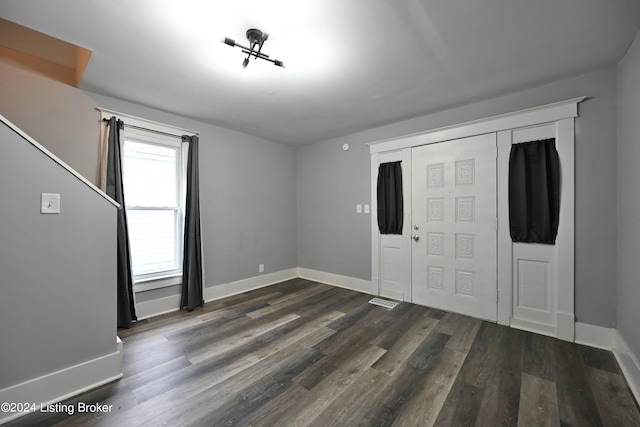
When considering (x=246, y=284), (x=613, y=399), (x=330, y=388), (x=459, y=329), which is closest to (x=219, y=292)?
(x=246, y=284)

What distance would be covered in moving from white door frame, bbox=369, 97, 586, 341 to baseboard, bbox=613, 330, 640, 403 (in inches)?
11.7

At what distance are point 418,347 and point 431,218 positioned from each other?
1631 mm

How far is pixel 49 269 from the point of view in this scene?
1.72 meters

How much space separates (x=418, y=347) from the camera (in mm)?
2400

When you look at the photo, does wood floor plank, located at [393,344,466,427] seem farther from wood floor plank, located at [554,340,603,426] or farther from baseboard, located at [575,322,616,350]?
baseboard, located at [575,322,616,350]

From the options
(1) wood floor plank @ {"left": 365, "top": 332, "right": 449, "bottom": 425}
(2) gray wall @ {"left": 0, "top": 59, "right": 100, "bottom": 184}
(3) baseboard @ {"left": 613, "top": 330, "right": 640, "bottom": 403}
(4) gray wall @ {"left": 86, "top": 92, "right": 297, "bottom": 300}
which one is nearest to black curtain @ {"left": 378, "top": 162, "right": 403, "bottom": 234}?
(1) wood floor plank @ {"left": 365, "top": 332, "right": 449, "bottom": 425}

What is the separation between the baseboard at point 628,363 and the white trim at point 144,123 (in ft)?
15.7

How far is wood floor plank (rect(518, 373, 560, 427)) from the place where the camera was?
5.08 ft

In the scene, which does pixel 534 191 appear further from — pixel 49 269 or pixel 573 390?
pixel 49 269

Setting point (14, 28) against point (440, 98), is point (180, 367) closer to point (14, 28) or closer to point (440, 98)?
point (14, 28)

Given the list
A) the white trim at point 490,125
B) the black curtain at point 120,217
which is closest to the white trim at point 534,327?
the white trim at point 490,125

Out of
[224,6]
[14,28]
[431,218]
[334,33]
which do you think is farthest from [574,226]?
[14,28]

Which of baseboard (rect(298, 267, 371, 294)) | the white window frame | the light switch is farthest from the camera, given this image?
baseboard (rect(298, 267, 371, 294))

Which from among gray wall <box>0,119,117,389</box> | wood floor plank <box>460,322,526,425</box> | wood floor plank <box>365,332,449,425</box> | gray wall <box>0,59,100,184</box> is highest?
gray wall <box>0,59,100,184</box>
